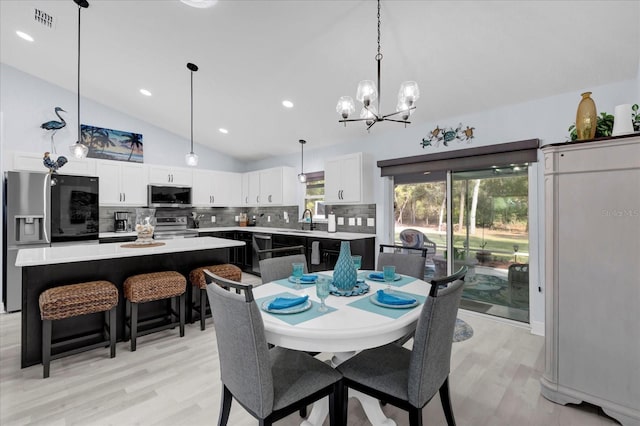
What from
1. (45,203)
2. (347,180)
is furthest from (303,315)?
(45,203)

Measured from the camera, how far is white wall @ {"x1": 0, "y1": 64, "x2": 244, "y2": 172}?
4.17 m

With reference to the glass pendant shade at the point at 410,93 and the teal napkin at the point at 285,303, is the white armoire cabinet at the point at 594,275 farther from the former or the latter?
the teal napkin at the point at 285,303

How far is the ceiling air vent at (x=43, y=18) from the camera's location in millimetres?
2982

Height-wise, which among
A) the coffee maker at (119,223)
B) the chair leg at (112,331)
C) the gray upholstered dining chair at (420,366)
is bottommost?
the chair leg at (112,331)

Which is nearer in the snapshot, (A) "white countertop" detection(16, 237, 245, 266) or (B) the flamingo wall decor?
(A) "white countertop" detection(16, 237, 245, 266)

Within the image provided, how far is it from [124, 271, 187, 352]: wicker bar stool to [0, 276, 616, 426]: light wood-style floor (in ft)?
0.60

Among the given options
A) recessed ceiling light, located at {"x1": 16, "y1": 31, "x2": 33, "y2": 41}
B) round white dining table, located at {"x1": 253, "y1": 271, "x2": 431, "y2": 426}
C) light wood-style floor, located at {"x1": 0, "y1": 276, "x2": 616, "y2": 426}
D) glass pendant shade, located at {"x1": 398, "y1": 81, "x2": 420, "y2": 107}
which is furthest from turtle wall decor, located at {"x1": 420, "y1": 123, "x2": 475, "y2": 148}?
recessed ceiling light, located at {"x1": 16, "y1": 31, "x2": 33, "y2": 41}

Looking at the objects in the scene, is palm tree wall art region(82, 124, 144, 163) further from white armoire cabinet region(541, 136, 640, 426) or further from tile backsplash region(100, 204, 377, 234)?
white armoire cabinet region(541, 136, 640, 426)

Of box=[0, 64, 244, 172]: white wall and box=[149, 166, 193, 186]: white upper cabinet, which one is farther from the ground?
box=[0, 64, 244, 172]: white wall

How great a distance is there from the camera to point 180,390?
2119mm

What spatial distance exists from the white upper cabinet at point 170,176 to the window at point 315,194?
2.31 metres

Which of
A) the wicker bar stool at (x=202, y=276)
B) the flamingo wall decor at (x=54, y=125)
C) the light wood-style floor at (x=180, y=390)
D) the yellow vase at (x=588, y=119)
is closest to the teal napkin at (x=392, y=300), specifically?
the light wood-style floor at (x=180, y=390)

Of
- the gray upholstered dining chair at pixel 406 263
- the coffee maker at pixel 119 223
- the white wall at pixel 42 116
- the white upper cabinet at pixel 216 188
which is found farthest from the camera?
the white upper cabinet at pixel 216 188

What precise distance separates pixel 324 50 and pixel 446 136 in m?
1.88
